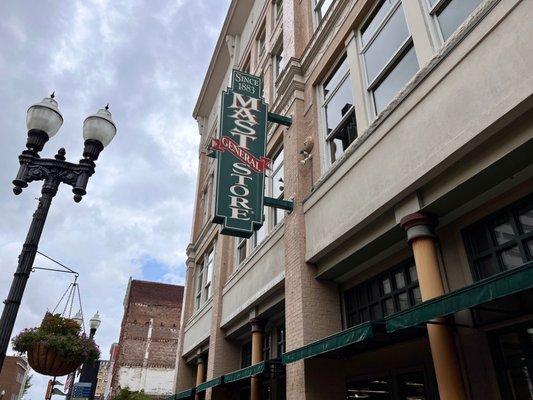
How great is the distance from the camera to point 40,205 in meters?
5.93

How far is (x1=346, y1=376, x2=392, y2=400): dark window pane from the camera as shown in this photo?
7477mm

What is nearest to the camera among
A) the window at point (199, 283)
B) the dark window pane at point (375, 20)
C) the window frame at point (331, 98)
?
the dark window pane at point (375, 20)

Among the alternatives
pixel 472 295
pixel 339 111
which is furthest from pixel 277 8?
pixel 472 295

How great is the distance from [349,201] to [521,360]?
359cm

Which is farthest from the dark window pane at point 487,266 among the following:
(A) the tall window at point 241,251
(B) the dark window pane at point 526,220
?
(A) the tall window at point 241,251

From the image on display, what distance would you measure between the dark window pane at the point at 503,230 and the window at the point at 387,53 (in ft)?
9.34

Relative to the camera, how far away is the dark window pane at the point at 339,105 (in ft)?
31.5

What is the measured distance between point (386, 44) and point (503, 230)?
4200mm

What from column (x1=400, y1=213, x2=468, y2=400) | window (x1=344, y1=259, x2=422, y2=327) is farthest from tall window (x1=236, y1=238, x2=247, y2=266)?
column (x1=400, y1=213, x2=468, y2=400)

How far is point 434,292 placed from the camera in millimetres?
5816

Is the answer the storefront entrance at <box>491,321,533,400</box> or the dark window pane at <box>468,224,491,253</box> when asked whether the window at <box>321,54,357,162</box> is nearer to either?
the dark window pane at <box>468,224,491,253</box>

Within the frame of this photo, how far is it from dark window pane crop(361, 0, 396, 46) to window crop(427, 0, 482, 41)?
1535mm

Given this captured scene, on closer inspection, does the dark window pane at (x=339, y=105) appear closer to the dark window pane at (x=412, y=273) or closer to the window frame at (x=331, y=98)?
the window frame at (x=331, y=98)

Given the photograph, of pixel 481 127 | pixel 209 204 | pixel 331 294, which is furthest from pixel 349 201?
pixel 209 204
